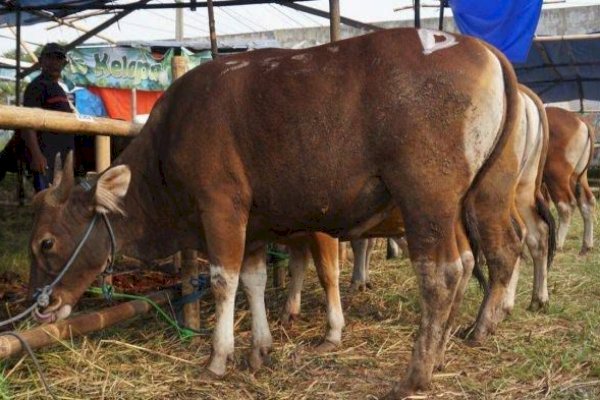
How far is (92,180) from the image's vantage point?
4.19 m

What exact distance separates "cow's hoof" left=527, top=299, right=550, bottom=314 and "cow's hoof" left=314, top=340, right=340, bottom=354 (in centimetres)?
201

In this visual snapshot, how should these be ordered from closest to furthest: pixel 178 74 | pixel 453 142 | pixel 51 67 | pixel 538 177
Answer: pixel 453 142, pixel 178 74, pixel 538 177, pixel 51 67

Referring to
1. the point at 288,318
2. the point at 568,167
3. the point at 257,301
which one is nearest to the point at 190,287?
the point at 257,301

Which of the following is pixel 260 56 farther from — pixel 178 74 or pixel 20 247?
pixel 20 247

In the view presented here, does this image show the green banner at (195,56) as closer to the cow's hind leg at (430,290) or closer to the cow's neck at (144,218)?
the cow's neck at (144,218)

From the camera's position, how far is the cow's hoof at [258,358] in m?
4.12

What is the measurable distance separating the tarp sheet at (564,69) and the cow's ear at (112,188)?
10647 millimetres

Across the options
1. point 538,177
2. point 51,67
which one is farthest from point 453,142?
point 51,67

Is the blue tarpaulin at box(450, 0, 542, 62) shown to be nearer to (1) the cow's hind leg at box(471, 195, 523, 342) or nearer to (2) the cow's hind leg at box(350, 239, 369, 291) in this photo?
(2) the cow's hind leg at box(350, 239, 369, 291)

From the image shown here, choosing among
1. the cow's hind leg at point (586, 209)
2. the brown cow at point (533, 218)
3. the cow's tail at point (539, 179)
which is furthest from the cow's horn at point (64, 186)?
the cow's hind leg at point (586, 209)

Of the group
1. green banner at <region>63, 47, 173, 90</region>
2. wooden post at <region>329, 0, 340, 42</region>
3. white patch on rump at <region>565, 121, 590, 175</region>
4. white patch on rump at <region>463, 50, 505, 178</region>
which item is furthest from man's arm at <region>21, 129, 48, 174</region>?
green banner at <region>63, 47, 173, 90</region>

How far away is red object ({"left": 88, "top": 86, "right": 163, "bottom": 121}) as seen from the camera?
15102mm

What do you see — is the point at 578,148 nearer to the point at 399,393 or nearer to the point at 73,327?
the point at 399,393

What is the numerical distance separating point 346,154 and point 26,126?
1929mm
